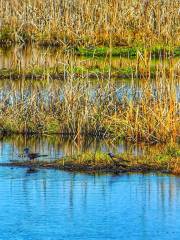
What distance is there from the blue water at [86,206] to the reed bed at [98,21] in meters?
13.2

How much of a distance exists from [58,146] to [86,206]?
12.5 ft

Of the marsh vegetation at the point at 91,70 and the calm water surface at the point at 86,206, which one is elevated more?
the marsh vegetation at the point at 91,70

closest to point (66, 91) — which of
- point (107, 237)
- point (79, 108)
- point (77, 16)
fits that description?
point (79, 108)

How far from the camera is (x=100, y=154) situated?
13.9 meters

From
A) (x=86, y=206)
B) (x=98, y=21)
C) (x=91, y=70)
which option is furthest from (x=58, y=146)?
(x=98, y=21)

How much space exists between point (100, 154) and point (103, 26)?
529 inches

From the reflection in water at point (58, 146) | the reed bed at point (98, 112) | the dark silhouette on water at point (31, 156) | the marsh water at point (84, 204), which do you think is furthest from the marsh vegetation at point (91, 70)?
the dark silhouette on water at point (31, 156)

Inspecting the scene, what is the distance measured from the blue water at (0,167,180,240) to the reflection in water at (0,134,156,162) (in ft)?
4.46

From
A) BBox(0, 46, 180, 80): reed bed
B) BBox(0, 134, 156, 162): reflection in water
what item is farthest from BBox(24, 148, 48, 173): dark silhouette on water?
BBox(0, 46, 180, 80): reed bed

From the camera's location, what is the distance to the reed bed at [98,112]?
1533cm

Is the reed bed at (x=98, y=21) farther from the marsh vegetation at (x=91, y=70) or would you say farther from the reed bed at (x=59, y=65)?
the reed bed at (x=59, y=65)

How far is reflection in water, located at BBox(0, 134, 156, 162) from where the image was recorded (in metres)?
14.9

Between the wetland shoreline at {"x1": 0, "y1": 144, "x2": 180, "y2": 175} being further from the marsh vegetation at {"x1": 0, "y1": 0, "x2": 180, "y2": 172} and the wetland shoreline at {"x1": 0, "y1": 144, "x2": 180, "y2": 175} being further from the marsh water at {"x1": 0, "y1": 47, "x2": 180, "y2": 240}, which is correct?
the marsh vegetation at {"x1": 0, "y1": 0, "x2": 180, "y2": 172}

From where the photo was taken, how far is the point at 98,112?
16047mm
